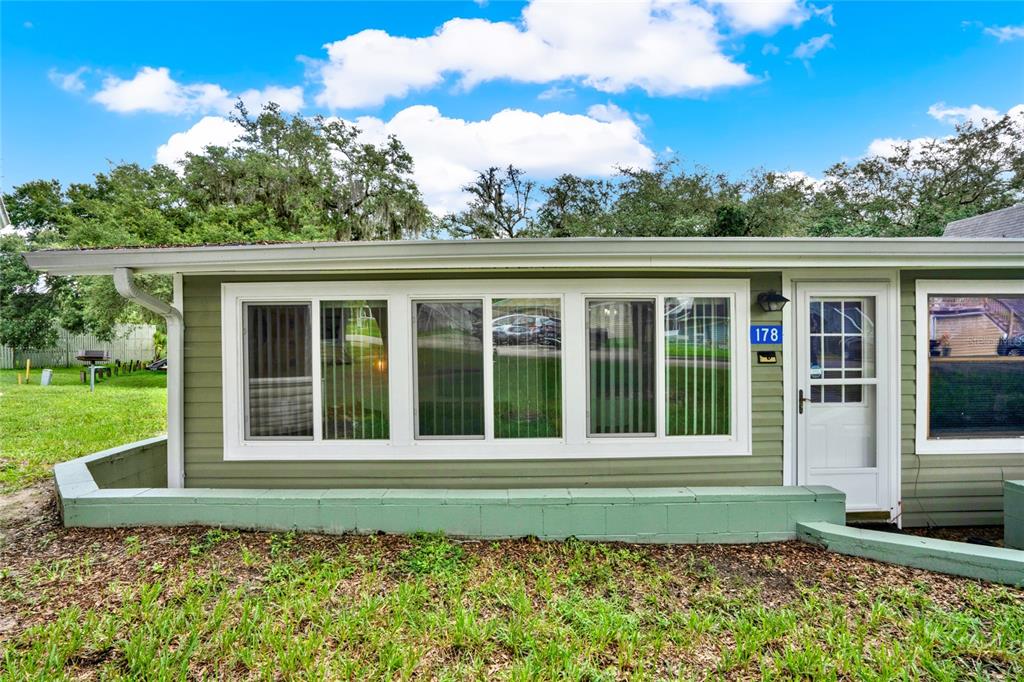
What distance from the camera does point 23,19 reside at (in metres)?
8.48

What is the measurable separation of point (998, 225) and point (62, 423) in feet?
52.4

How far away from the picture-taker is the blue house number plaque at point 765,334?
3.69 m

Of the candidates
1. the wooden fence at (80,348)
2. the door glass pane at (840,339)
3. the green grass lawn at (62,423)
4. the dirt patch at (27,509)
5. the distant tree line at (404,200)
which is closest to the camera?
the dirt patch at (27,509)

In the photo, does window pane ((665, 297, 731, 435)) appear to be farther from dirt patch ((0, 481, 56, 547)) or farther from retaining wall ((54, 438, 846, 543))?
dirt patch ((0, 481, 56, 547))

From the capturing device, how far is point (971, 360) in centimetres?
375

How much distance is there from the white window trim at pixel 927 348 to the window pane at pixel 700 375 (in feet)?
4.65

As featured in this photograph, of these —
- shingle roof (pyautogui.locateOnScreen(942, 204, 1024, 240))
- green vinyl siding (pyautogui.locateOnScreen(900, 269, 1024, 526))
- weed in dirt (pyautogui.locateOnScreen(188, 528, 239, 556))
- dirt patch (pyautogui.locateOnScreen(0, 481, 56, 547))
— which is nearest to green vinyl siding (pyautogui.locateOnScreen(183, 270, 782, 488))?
weed in dirt (pyautogui.locateOnScreen(188, 528, 239, 556))

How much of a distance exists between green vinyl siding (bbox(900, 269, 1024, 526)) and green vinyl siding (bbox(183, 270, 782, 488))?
95 centimetres

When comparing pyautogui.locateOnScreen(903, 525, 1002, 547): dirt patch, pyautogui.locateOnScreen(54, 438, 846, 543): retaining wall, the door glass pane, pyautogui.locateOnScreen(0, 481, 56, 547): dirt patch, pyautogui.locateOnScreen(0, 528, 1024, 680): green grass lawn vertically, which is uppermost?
the door glass pane

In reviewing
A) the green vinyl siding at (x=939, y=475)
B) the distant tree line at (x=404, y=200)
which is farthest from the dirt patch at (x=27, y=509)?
the distant tree line at (x=404, y=200)

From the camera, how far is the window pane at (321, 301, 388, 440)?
3678 millimetres

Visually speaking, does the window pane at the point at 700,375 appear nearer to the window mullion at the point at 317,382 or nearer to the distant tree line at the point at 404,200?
the window mullion at the point at 317,382

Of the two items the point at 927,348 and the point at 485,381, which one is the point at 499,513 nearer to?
the point at 485,381

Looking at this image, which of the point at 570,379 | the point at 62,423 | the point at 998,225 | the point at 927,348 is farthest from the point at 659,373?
the point at 998,225
